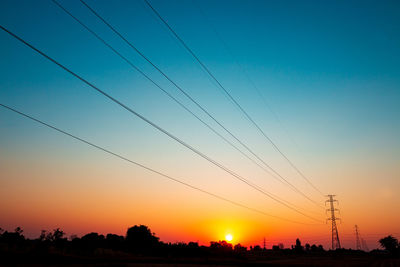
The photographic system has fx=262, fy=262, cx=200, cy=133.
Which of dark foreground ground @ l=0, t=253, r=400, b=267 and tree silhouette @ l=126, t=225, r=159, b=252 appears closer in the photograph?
dark foreground ground @ l=0, t=253, r=400, b=267

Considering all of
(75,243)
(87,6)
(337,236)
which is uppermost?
(87,6)

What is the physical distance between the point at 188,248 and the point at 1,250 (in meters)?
55.5

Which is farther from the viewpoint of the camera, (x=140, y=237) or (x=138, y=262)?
(x=140, y=237)

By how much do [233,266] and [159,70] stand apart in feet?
146

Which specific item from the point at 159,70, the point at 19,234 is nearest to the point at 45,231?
the point at 19,234

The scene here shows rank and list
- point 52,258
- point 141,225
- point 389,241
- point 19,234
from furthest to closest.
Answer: point 389,241 < point 19,234 < point 141,225 < point 52,258

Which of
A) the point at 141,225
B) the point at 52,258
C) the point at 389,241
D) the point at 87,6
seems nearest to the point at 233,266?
the point at 52,258

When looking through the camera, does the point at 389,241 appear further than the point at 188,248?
Yes

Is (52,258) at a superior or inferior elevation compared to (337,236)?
inferior

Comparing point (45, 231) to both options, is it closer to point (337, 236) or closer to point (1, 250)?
point (1, 250)

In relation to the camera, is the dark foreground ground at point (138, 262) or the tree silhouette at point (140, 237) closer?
the dark foreground ground at point (138, 262)

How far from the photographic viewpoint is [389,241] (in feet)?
595

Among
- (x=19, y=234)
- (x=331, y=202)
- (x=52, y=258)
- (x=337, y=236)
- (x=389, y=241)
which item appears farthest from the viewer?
(x=389, y=241)

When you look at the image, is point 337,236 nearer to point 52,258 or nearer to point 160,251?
point 160,251
